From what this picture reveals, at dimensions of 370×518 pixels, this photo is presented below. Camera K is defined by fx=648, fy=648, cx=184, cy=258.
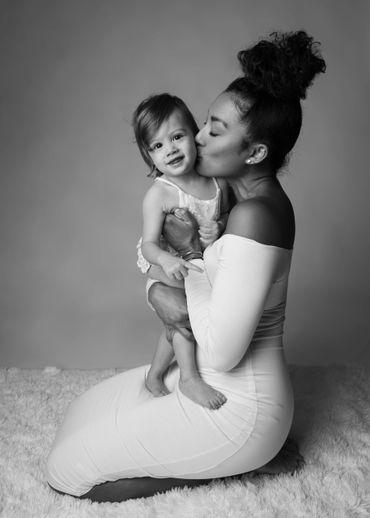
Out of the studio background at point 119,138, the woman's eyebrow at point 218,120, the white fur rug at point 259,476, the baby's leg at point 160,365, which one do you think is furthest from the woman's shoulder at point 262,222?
the studio background at point 119,138

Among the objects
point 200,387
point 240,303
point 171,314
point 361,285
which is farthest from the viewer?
point 361,285

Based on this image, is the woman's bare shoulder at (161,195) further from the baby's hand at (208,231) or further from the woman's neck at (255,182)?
the woman's neck at (255,182)

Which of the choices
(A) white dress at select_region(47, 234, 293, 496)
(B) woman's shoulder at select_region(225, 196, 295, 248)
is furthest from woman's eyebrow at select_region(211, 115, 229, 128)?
(A) white dress at select_region(47, 234, 293, 496)

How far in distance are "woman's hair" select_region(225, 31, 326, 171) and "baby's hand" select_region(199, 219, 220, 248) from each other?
494 mm

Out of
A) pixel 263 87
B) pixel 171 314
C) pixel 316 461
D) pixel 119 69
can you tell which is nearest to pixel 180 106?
pixel 263 87

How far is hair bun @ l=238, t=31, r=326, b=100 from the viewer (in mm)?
2004

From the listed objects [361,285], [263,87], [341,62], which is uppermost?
[263,87]

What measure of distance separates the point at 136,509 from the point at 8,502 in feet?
1.59

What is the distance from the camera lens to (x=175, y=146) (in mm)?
2432

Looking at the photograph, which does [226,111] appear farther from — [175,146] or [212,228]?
[212,228]

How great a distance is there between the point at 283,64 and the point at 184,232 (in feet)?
2.59

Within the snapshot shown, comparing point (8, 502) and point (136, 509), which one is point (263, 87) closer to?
point (136, 509)

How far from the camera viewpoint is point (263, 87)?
6.66 feet

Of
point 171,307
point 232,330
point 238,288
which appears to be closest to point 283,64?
point 238,288
